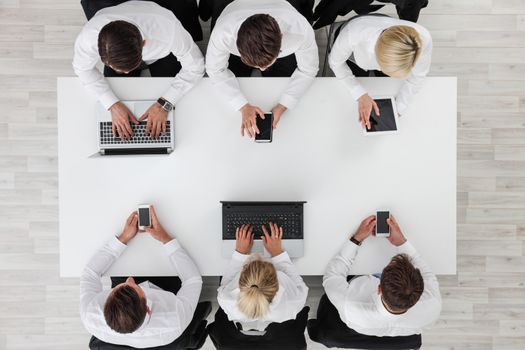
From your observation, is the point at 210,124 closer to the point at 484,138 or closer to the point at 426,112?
the point at 426,112

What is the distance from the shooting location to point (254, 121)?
68.4 inches

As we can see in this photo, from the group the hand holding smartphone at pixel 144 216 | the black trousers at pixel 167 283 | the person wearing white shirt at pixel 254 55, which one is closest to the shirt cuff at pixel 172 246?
the hand holding smartphone at pixel 144 216

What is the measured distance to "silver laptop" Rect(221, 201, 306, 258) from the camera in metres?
1.78

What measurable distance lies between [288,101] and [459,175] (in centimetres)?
139

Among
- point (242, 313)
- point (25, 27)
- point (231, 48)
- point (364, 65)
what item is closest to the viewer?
point (242, 313)

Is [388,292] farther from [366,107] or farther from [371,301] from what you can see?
[366,107]

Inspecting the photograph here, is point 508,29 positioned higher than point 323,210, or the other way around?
point 508,29

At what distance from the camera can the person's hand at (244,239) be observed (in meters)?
1.77

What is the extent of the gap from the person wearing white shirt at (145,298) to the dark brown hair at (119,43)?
660 millimetres

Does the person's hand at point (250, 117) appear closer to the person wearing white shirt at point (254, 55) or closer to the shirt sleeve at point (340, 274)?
the person wearing white shirt at point (254, 55)

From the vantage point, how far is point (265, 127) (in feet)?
5.70

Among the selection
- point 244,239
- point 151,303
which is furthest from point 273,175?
point 151,303

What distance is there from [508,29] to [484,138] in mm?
692

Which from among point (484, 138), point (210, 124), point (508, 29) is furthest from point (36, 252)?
point (508, 29)
